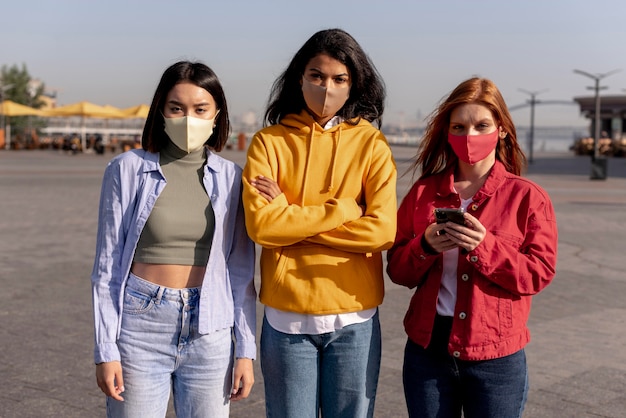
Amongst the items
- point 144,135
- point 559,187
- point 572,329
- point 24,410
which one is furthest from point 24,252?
point 559,187

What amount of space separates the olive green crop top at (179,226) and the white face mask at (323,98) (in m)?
0.51

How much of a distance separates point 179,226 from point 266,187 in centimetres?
35

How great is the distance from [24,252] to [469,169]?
9.07 metres

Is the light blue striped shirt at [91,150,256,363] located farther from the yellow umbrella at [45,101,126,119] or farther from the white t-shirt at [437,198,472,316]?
the yellow umbrella at [45,101,126,119]

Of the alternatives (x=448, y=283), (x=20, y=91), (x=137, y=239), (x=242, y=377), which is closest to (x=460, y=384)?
(x=448, y=283)

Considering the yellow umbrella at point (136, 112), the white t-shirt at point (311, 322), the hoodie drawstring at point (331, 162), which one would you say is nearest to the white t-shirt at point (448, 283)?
the white t-shirt at point (311, 322)

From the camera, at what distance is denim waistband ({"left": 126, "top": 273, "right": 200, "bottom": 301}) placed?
304 cm

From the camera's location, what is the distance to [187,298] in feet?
10.1

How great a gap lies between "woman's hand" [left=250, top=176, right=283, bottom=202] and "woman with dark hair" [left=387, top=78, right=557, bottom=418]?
1.73ft

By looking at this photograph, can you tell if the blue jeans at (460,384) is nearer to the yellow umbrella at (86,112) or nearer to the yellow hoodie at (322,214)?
the yellow hoodie at (322,214)

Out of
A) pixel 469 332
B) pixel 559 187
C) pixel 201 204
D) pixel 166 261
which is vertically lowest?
pixel 559 187

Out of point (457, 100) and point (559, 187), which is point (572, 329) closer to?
point (457, 100)

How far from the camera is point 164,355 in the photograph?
305cm

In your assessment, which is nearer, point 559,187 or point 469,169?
point 469,169
